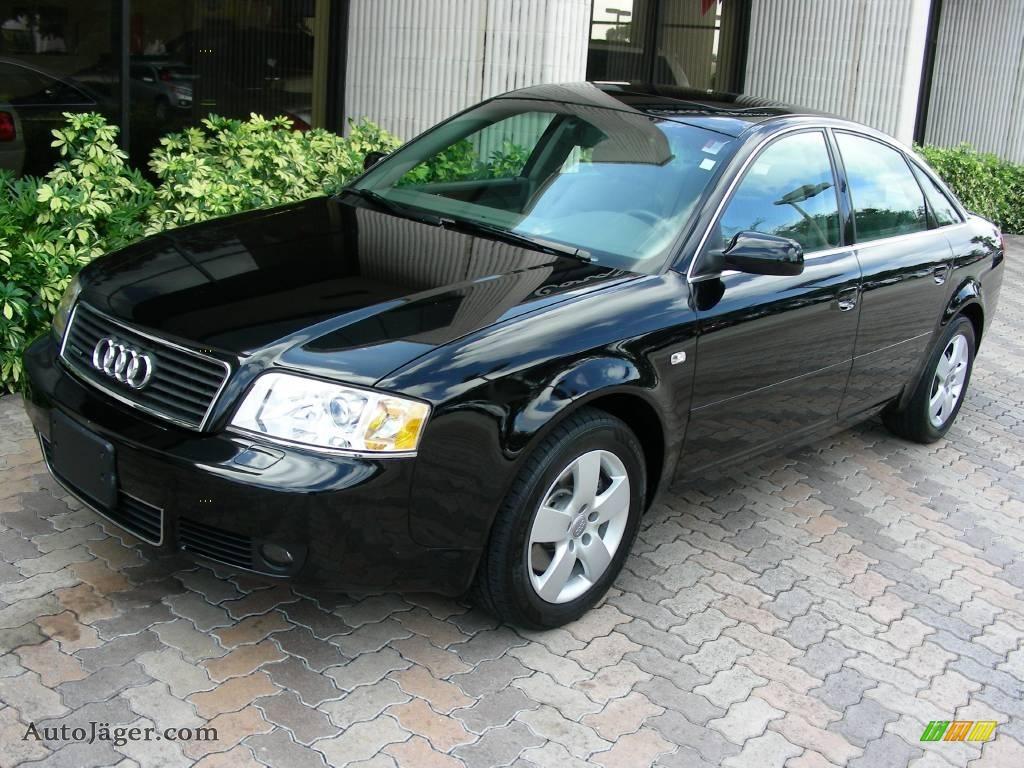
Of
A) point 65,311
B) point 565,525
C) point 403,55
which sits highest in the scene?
point 403,55

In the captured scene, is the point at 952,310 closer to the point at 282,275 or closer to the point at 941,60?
the point at 282,275

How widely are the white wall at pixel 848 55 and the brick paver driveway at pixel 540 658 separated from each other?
24.7 ft

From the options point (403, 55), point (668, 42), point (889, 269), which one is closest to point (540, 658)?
point (889, 269)

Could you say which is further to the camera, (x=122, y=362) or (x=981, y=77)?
(x=981, y=77)

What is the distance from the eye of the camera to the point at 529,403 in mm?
3400

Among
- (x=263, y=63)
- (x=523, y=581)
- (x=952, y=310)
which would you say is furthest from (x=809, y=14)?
(x=523, y=581)

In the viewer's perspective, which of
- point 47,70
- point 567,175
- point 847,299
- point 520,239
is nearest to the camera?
point 520,239

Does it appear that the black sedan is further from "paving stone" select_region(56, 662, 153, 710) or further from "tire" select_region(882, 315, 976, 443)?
"tire" select_region(882, 315, 976, 443)

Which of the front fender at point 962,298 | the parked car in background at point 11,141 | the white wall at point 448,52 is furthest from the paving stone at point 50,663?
the white wall at point 448,52

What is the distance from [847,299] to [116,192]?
366 centimetres

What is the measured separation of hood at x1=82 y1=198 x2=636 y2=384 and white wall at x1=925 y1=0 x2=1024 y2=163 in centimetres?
1333

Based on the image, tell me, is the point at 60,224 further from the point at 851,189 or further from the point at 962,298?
the point at 962,298

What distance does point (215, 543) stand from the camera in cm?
322

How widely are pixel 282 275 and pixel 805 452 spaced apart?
325 centimetres
